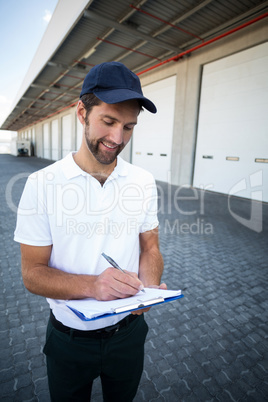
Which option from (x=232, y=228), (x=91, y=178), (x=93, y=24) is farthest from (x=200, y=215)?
(x=93, y=24)

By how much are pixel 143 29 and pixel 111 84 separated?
28.6 ft

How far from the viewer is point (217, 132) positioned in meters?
8.19

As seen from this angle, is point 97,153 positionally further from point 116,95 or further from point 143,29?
point 143,29

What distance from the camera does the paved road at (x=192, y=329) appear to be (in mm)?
1700

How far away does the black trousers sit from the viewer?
3.30 ft

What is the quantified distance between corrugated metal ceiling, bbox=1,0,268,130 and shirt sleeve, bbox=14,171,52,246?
7.48m

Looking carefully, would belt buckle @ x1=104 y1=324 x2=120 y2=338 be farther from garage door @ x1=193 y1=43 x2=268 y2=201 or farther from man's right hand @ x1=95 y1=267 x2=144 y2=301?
garage door @ x1=193 y1=43 x2=268 y2=201

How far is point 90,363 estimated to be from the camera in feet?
3.32

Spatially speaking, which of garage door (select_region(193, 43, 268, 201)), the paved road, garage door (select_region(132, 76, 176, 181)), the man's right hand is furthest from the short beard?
garage door (select_region(132, 76, 176, 181))

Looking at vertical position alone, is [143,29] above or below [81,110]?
above

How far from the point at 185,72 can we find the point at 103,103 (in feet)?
31.2

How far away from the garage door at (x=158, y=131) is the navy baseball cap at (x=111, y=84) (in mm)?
9505

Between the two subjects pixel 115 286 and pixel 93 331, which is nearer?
pixel 115 286

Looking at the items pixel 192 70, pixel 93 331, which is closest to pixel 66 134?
pixel 192 70
